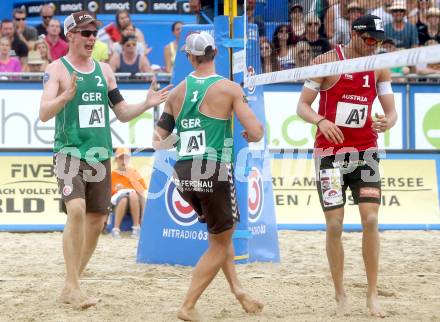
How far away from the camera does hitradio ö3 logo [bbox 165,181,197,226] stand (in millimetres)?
8422

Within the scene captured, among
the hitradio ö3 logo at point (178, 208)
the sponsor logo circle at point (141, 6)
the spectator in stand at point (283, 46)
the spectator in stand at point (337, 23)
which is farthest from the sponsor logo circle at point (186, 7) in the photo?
the hitradio ö3 logo at point (178, 208)

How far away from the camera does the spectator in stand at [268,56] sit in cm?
879

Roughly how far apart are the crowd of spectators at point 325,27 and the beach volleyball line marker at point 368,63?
3.38ft

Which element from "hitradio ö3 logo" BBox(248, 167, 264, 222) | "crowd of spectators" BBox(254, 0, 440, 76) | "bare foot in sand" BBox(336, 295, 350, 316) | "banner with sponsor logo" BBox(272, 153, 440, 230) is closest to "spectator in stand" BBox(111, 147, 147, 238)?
"banner with sponsor logo" BBox(272, 153, 440, 230)

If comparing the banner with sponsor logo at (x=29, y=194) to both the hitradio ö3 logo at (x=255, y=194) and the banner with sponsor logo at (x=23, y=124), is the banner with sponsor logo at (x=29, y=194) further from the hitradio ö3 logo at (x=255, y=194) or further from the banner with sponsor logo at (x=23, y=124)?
the hitradio ö3 logo at (x=255, y=194)

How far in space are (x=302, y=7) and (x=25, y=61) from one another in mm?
6928

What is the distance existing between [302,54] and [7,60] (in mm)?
6382

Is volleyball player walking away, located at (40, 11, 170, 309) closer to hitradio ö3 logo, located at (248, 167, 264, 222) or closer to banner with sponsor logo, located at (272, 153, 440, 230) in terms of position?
hitradio ö3 logo, located at (248, 167, 264, 222)

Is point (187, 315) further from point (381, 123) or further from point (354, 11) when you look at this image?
point (354, 11)

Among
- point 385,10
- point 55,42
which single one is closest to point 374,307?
point 385,10

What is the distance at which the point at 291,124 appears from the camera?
11672 millimetres

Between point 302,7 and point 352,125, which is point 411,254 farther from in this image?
point 352,125

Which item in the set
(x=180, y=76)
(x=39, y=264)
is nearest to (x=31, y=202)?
(x=39, y=264)

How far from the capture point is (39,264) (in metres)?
8.57
